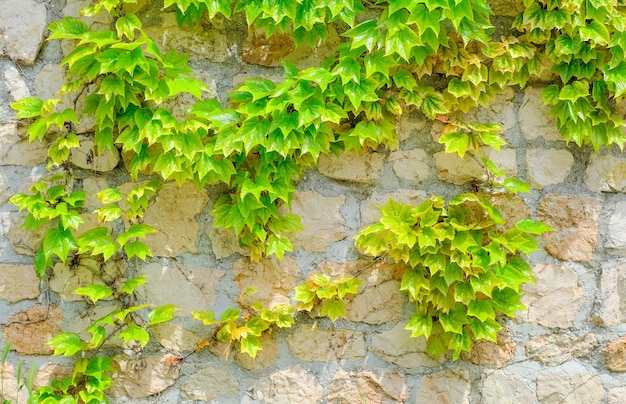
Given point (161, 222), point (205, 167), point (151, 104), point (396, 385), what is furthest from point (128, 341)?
point (396, 385)

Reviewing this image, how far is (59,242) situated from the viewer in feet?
5.61

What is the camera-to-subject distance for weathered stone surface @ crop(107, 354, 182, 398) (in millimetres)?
1823

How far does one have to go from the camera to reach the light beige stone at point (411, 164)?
186cm

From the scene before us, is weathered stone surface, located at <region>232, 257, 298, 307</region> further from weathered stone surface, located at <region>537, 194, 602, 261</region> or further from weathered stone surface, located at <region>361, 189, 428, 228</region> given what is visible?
weathered stone surface, located at <region>537, 194, 602, 261</region>

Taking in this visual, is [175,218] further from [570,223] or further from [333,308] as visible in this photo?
[570,223]

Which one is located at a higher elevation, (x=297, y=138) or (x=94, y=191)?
(x=297, y=138)

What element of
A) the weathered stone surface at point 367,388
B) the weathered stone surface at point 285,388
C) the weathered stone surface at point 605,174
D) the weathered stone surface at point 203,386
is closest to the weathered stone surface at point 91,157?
the weathered stone surface at point 203,386

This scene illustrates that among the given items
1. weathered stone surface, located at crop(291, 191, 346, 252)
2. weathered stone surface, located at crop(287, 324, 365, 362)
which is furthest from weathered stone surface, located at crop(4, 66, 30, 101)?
weathered stone surface, located at crop(287, 324, 365, 362)

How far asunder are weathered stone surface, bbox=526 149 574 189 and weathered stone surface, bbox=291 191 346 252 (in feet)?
1.92

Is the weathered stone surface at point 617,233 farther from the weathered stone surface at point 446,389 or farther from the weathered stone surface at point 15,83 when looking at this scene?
the weathered stone surface at point 15,83

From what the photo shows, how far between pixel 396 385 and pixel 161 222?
87 cm

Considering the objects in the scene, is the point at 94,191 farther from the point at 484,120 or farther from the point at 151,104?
the point at 484,120

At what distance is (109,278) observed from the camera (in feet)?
5.93

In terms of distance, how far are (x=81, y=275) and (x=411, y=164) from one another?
3.43ft
